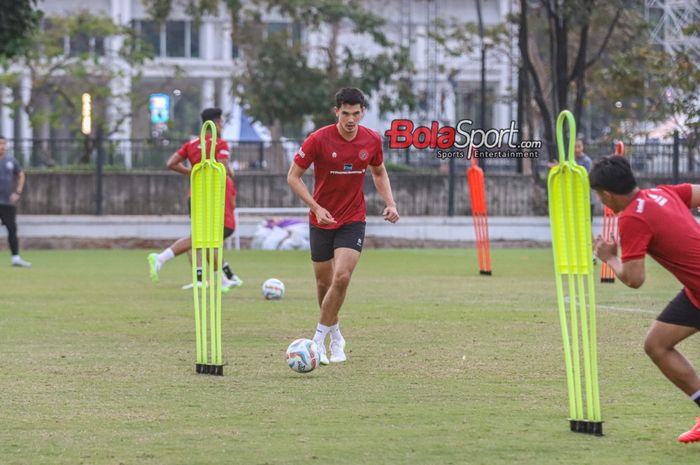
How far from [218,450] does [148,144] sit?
984 inches

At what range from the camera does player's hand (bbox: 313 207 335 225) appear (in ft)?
35.3

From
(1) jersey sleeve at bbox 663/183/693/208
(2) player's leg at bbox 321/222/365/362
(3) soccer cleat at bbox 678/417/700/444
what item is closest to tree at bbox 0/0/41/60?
(2) player's leg at bbox 321/222/365/362

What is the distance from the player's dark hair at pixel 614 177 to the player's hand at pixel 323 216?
393 centimetres

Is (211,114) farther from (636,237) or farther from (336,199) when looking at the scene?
(636,237)

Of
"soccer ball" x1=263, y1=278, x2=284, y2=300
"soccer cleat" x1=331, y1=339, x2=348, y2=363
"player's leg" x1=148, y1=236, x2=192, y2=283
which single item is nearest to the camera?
"soccer cleat" x1=331, y1=339, x2=348, y2=363

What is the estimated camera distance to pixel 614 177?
704 centimetres

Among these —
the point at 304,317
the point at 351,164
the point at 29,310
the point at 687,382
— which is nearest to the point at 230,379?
the point at 351,164

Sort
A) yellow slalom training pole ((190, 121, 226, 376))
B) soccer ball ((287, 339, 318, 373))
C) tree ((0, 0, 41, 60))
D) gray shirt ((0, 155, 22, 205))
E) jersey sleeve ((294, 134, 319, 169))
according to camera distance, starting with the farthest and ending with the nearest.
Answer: tree ((0, 0, 41, 60)) → gray shirt ((0, 155, 22, 205)) → jersey sleeve ((294, 134, 319, 169)) → soccer ball ((287, 339, 318, 373)) → yellow slalom training pole ((190, 121, 226, 376))

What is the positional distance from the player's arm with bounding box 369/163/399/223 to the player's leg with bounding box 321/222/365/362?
0.25 m

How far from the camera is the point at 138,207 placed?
31.7m

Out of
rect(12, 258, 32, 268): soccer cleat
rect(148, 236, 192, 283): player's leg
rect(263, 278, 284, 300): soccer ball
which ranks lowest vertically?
rect(12, 258, 32, 268): soccer cleat

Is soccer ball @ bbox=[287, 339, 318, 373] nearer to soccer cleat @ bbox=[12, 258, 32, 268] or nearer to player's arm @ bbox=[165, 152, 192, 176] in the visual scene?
player's arm @ bbox=[165, 152, 192, 176]

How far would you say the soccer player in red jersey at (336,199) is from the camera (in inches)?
429
